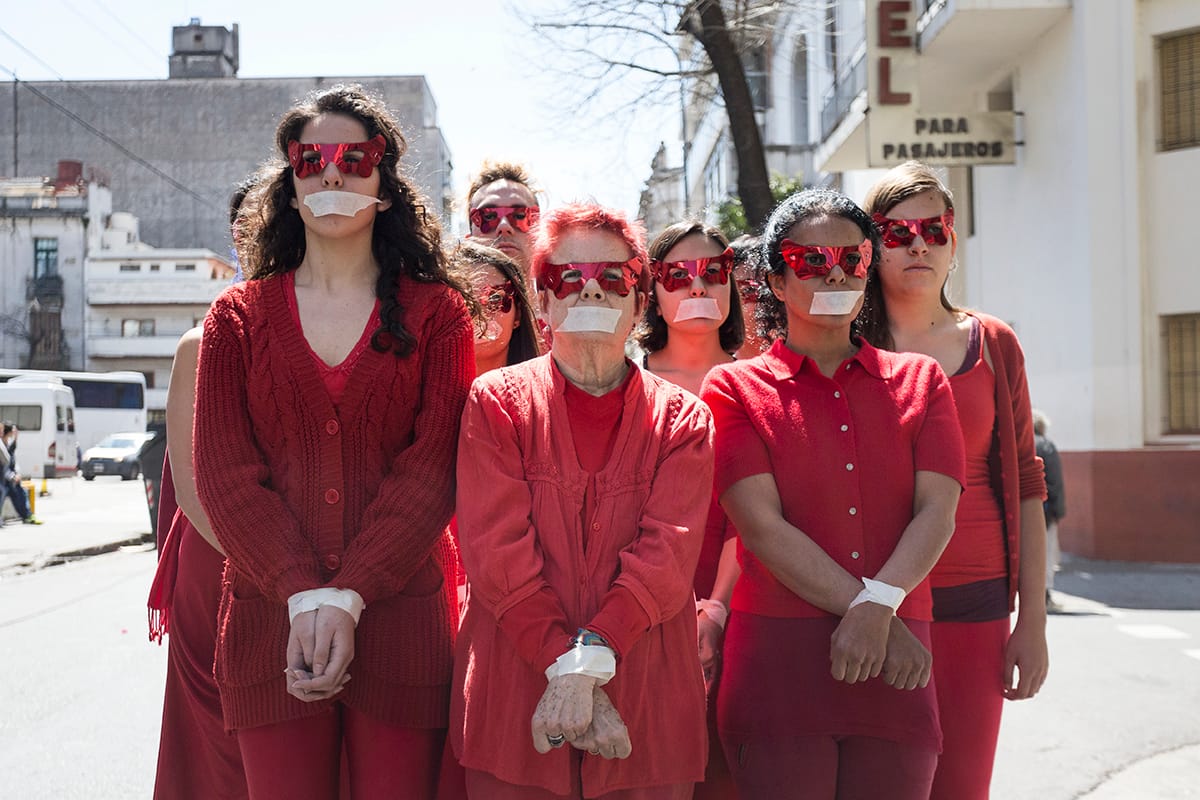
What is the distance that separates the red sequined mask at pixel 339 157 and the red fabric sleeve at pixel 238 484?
1.45ft

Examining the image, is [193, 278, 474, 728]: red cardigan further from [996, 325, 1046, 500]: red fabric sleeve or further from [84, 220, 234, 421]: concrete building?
[84, 220, 234, 421]: concrete building

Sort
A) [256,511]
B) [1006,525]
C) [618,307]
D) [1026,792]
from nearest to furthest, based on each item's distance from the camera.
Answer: [256,511], [618,307], [1006,525], [1026,792]

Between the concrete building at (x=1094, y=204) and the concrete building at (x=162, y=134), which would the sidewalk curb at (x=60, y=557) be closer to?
the concrete building at (x=1094, y=204)

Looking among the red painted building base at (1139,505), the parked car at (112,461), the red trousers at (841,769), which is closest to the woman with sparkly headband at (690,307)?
the red trousers at (841,769)

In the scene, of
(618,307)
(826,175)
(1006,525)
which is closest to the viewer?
(618,307)

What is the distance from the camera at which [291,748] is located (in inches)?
110

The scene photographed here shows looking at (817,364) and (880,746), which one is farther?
(817,364)

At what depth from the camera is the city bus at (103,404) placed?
4734 cm

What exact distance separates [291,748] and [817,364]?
1566 millimetres

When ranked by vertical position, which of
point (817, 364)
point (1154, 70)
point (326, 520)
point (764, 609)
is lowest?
point (764, 609)

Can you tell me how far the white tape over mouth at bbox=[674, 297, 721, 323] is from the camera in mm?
4035

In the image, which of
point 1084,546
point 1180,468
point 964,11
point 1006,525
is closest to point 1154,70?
point 964,11

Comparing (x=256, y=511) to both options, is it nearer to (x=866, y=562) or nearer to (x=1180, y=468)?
(x=866, y=562)

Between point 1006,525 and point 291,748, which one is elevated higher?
point 1006,525
